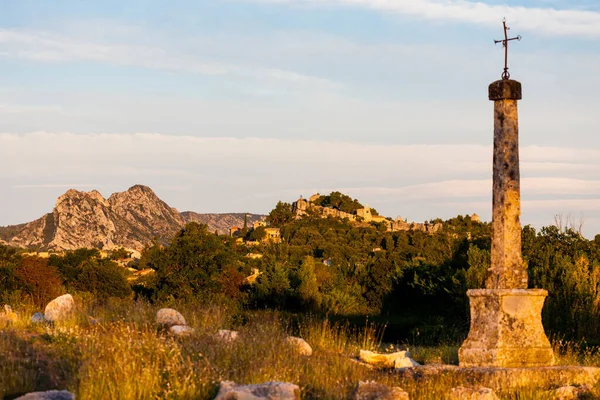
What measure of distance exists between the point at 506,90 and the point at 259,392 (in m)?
7.03

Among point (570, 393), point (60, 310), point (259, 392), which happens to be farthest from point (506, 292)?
point (60, 310)

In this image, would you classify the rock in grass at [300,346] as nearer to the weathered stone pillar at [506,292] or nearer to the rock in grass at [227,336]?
the rock in grass at [227,336]

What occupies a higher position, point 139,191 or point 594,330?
point 139,191

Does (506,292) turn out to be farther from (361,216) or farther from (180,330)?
(361,216)

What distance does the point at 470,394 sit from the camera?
348 inches

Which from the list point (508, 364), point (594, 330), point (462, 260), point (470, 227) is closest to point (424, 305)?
point (462, 260)

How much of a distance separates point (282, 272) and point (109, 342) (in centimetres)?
3554

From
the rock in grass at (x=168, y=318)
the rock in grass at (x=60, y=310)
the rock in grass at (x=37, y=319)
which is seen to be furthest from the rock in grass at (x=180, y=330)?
the rock in grass at (x=37, y=319)

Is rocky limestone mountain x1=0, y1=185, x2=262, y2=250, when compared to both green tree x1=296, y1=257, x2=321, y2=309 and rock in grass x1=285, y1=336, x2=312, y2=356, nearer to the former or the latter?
green tree x1=296, y1=257, x2=321, y2=309

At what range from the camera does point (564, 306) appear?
22.0 meters

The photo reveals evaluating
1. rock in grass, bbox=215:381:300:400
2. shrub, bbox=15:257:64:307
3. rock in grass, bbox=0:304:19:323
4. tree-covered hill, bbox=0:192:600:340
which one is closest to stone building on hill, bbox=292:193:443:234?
tree-covered hill, bbox=0:192:600:340

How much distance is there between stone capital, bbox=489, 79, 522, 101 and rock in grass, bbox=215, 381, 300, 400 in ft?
21.8

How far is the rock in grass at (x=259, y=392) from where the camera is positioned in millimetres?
7084

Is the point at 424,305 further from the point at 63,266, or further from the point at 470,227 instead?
the point at 470,227
